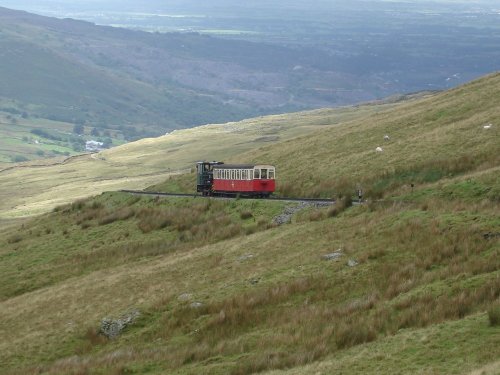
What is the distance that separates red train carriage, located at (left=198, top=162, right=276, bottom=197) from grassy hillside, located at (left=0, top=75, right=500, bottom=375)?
110 inches

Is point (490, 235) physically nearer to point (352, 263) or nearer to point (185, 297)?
point (352, 263)

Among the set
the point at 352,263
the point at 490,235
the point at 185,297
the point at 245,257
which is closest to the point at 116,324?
the point at 185,297

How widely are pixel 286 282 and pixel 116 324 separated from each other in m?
6.10

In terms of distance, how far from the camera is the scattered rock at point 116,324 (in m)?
30.7

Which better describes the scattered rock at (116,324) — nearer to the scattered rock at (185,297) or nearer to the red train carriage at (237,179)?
the scattered rock at (185,297)

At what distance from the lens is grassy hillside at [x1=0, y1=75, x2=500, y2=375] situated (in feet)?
74.5

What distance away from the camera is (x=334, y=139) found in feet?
232

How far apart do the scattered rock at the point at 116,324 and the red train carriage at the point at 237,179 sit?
25.2 metres

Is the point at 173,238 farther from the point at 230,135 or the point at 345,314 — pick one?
the point at 230,135

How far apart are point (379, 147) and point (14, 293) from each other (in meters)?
26.9

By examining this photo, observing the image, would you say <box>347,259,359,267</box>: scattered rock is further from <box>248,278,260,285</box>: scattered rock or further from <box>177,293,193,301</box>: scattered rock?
<box>177,293,193,301</box>: scattered rock

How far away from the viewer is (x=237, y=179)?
192ft

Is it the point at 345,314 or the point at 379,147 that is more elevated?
the point at 379,147

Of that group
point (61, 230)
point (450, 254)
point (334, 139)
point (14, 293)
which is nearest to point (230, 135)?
point (334, 139)
